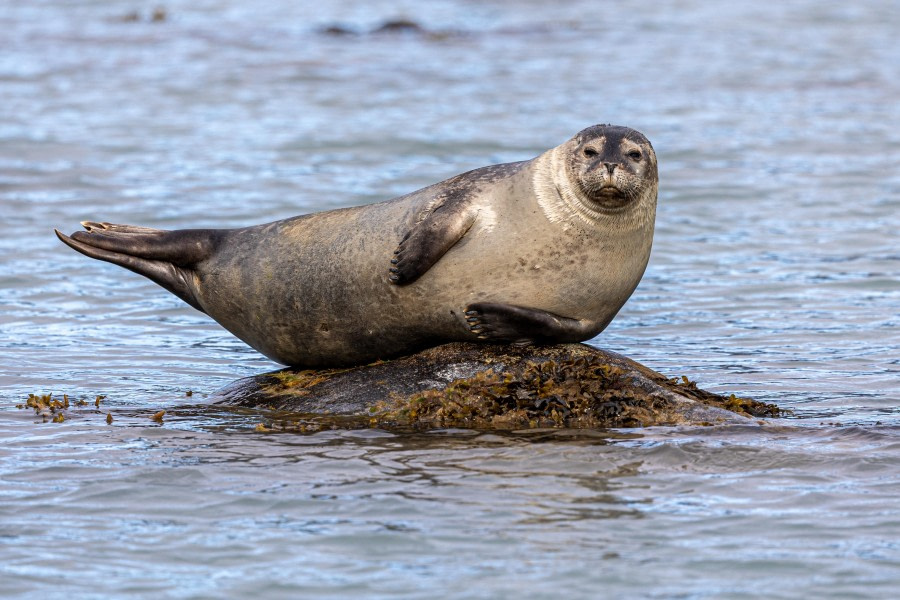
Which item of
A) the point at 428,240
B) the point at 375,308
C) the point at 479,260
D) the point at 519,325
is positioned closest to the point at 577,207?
the point at 479,260

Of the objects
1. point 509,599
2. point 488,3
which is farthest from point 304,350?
point 488,3

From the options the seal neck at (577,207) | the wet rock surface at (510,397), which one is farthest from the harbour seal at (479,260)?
the wet rock surface at (510,397)

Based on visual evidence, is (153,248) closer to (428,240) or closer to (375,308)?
(375,308)

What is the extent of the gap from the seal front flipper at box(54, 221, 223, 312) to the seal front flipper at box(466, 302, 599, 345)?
170 centimetres

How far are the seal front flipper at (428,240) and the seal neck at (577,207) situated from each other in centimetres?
39

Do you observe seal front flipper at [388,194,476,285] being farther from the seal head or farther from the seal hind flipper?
the seal hind flipper

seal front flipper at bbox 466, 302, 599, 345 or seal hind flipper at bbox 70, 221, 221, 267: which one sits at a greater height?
seal hind flipper at bbox 70, 221, 221, 267

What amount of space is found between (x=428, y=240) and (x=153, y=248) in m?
1.75

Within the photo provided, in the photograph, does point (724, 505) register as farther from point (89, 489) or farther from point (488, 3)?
point (488, 3)

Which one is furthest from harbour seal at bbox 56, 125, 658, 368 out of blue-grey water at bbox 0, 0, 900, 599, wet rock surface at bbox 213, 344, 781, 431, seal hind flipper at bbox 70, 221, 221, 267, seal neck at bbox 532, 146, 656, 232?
blue-grey water at bbox 0, 0, 900, 599

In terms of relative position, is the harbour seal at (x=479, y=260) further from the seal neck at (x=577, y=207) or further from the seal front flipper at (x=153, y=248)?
the seal front flipper at (x=153, y=248)

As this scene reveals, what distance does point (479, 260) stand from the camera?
279 inches

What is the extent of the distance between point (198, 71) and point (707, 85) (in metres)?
7.92

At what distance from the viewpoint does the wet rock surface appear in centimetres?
699
